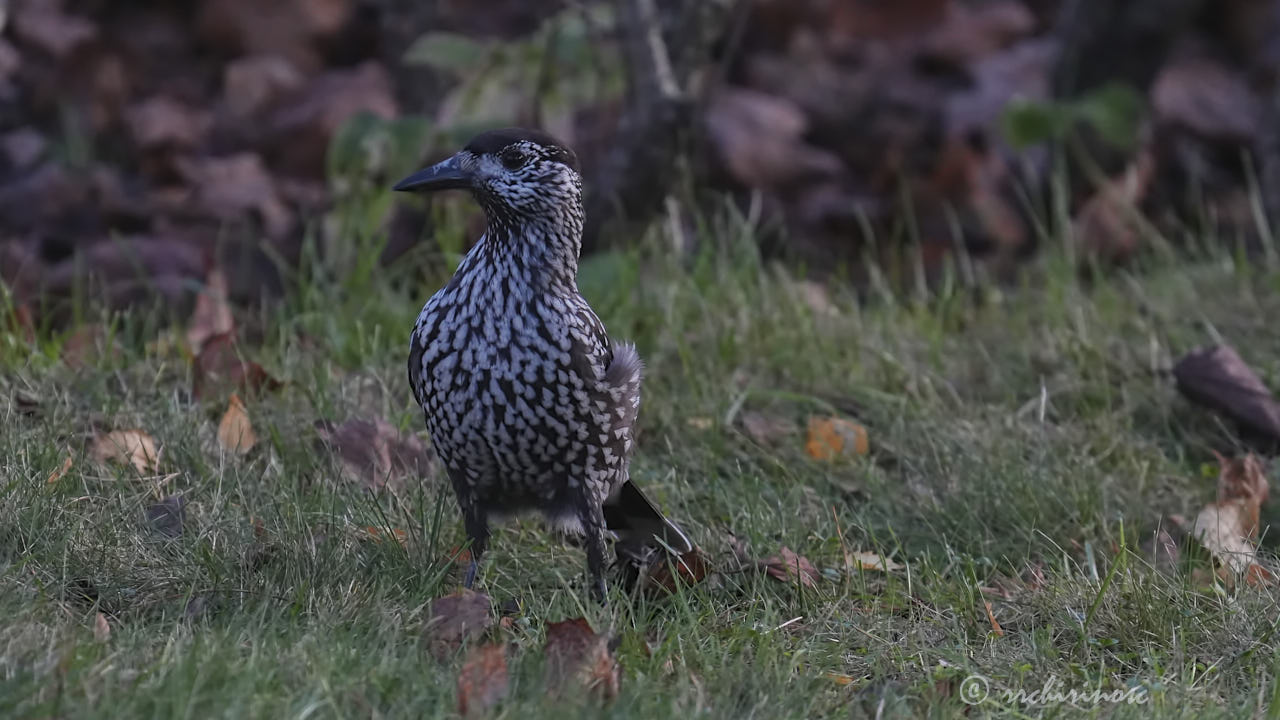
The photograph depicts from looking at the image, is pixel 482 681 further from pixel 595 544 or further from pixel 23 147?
pixel 23 147

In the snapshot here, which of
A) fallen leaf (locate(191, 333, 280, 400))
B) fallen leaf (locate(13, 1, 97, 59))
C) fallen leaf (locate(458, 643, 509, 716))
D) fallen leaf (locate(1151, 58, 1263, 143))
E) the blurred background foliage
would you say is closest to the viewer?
fallen leaf (locate(458, 643, 509, 716))

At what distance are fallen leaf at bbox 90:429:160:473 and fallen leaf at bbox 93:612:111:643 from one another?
803 mm

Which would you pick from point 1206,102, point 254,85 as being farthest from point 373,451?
point 1206,102

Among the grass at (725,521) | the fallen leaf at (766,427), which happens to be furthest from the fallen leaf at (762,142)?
the fallen leaf at (766,427)

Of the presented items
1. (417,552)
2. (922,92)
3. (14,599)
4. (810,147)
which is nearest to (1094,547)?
(417,552)

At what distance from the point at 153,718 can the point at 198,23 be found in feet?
17.1

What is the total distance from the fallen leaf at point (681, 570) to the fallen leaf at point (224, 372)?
1372 millimetres

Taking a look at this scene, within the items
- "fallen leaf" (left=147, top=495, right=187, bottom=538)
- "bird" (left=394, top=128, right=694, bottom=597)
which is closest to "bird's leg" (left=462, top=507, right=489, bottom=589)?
"bird" (left=394, top=128, right=694, bottom=597)

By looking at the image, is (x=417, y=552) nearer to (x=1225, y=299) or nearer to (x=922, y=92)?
(x=1225, y=299)

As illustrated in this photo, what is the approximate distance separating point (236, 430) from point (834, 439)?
1.65m

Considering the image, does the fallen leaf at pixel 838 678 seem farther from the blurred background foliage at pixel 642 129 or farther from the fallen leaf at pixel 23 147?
the fallen leaf at pixel 23 147

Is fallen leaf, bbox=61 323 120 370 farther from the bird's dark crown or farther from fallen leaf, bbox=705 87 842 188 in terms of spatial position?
fallen leaf, bbox=705 87 842 188

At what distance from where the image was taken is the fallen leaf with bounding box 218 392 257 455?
3910 mm

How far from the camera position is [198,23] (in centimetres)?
707
